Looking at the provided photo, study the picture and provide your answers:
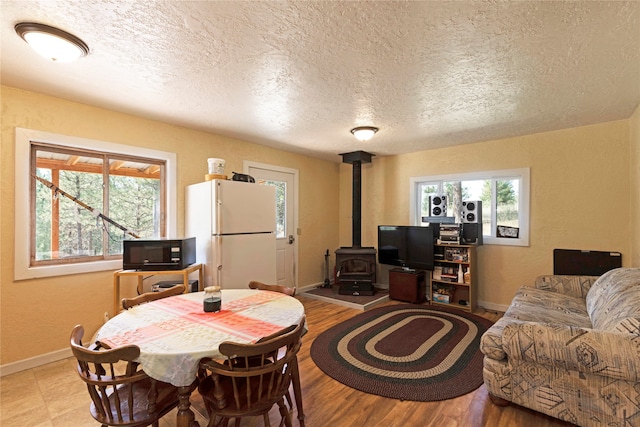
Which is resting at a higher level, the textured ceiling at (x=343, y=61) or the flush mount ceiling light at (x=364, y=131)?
the textured ceiling at (x=343, y=61)

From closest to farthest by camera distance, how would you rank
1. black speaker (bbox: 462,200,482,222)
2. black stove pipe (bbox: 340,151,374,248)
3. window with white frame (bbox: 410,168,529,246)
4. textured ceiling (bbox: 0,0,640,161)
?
textured ceiling (bbox: 0,0,640,161)
window with white frame (bbox: 410,168,529,246)
black speaker (bbox: 462,200,482,222)
black stove pipe (bbox: 340,151,374,248)

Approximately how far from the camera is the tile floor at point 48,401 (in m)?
1.92

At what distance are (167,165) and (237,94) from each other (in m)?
1.42

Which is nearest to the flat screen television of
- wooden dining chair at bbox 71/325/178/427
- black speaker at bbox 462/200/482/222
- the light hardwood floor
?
black speaker at bbox 462/200/482/222

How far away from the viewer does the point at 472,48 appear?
75.4 inches

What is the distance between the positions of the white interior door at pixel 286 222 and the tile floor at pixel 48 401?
272 centimetres

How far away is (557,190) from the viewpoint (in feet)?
12.2

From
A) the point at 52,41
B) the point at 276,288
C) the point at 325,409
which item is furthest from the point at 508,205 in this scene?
the point at 52,41

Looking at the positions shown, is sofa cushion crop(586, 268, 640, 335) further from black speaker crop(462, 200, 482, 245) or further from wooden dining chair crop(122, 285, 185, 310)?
wooden dining chair crop(122, 285, 185, 310)

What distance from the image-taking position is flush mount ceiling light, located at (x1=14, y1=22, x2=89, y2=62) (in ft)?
5.49

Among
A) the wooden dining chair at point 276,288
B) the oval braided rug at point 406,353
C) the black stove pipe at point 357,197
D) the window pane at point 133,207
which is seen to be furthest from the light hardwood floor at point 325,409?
the black stove pipe at point 357,197

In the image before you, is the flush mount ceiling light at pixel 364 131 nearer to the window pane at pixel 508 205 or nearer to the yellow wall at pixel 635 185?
the window pane at pixel 508 205

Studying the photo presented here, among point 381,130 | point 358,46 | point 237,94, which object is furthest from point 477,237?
point 237,94

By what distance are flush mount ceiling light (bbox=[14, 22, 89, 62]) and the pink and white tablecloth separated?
5.51 feet
